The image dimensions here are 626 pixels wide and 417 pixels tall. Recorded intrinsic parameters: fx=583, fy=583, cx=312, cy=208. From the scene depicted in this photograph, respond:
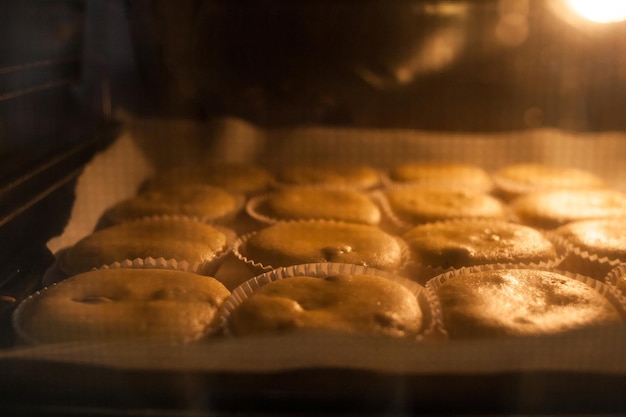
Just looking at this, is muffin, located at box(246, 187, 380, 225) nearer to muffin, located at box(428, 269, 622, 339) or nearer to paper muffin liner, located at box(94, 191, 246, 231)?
paper muffin liner, located at box(94, 191, 246, 231)

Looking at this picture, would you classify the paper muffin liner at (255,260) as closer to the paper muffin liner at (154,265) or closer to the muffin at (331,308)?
the paper muffin liner at (154,265)

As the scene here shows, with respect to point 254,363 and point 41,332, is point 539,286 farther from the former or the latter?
point 41,332

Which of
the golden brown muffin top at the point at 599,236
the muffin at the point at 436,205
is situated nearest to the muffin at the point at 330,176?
the muffin at the point at 436,205

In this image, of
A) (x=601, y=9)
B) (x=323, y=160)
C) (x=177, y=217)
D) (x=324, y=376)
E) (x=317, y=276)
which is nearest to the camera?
(x=324, y=376)

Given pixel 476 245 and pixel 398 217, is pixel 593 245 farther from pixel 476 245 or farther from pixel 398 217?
pixel 398 217

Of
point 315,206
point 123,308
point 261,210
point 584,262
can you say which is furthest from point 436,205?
point 123,308

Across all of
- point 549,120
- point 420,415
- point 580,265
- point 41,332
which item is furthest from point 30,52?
point 549,120

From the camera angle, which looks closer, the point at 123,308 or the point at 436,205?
the point at 123,308
